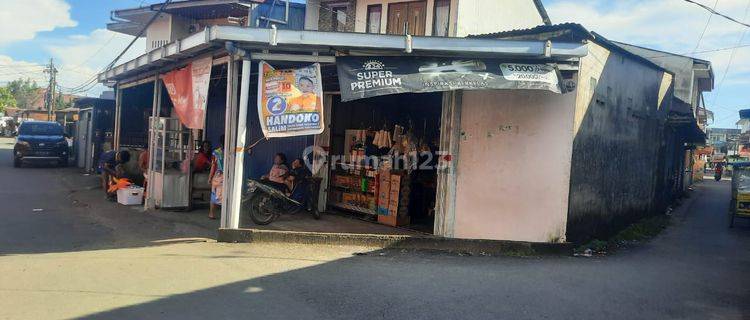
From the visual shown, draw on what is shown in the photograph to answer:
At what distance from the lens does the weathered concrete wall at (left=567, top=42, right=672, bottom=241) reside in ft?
27.7

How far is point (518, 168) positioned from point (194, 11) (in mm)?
15575

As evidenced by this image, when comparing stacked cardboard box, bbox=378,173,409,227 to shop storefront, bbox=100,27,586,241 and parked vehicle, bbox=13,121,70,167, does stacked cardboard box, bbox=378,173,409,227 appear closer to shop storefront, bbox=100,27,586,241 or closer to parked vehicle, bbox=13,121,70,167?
shop storefront, bbox=100,27,586,241

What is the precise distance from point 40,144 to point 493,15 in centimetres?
1756

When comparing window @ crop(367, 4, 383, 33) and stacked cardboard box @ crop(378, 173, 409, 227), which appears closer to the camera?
stacked cardboard box @ crop(378, 173, 409, 227)

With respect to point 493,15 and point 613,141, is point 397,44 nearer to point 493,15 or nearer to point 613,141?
point 613,141

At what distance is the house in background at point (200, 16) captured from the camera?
16641 millimetres

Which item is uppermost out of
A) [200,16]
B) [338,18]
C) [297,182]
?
[200,16]

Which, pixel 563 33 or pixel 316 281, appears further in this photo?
pixel 563 33

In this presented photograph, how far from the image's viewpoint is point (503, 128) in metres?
8.48

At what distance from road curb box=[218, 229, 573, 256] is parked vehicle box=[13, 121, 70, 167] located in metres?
15.8

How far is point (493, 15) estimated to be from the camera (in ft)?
49.0

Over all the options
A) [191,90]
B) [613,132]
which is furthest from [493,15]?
[191,90]

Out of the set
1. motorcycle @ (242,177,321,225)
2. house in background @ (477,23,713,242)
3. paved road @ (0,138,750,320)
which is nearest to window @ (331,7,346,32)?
motorcycle @ (242,177,321,225)

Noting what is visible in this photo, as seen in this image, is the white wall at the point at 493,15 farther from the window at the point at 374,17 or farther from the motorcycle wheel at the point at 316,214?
the motorcycle wheel at the point at 316,214
